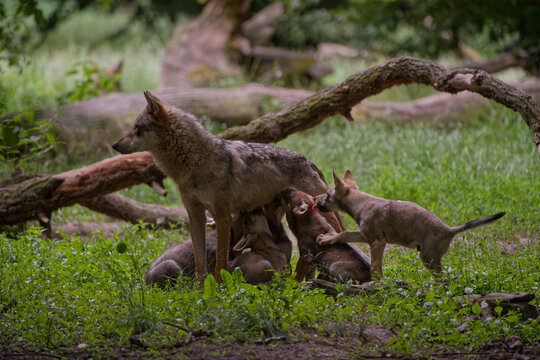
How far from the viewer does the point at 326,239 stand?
6.25m

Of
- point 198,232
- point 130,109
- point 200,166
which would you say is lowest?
point 130,109

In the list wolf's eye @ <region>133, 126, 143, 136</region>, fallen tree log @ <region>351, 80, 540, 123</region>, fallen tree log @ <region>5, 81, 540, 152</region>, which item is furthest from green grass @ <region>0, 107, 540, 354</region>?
fallen tree log @ <region>351, 80, 540, 123</region>

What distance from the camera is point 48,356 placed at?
4.31 m

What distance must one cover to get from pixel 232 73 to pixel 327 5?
365 inches

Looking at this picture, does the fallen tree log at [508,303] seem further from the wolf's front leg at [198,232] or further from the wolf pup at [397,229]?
the wolf's front leg at [198,232]

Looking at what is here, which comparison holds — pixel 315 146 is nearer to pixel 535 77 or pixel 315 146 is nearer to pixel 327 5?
pixel 535 77

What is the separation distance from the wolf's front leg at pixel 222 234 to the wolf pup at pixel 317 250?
724 millimetres

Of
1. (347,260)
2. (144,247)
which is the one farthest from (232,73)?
(347,260)

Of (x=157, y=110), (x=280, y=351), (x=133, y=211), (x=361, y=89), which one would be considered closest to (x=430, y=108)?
(x=361, y=89)

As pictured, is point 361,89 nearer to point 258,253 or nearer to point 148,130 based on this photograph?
point 258,253

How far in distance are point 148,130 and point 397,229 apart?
276 cm

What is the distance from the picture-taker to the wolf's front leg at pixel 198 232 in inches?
258

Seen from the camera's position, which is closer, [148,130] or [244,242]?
[148,130]

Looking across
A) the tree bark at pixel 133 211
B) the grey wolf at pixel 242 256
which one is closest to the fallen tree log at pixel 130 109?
the tree bark at pixel 133 211
